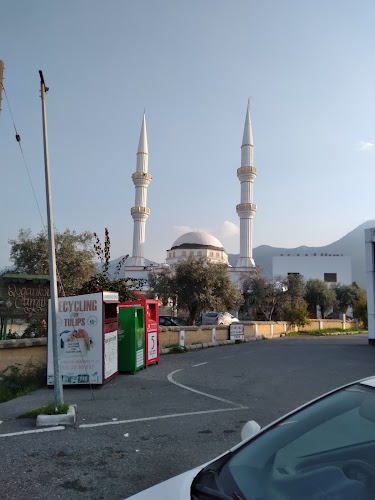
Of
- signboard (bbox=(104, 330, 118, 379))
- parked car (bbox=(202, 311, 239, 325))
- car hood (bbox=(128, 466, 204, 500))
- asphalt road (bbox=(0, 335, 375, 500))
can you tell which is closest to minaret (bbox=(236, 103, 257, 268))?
parked car (bbox=(202, 311, 239, 325))

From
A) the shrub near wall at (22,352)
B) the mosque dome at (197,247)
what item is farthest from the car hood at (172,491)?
the mosque dome at (197,247)

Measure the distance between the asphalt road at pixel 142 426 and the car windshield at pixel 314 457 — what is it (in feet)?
7.14

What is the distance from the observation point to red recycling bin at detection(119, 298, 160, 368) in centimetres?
1321

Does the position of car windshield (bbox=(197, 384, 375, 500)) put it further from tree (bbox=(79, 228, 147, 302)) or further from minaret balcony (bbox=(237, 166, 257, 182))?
minaret balcony (bbox=(237, 166, 257, 182))

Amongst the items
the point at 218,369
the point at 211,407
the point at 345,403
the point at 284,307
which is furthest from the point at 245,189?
the point at 345,403

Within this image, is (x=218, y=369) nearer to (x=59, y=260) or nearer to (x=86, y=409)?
(x=86, y=409)

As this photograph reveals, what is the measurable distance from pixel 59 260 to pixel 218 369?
54.0ft

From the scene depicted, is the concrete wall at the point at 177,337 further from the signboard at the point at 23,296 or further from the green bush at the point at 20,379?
the signboard at the point at 23,296

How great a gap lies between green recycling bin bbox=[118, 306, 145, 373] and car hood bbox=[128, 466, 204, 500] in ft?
31.4

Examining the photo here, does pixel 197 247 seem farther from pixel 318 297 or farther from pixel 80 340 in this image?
pixel 80 340

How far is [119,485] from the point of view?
443cm

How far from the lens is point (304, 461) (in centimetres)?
243

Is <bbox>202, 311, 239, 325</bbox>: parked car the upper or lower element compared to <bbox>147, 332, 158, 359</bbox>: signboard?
lower

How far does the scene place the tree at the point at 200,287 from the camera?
31405 millimetres
